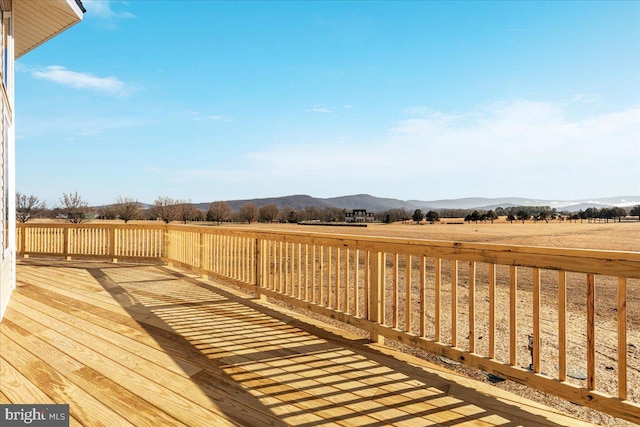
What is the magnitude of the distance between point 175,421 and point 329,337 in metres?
1.61

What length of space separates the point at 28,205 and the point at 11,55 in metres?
22.3

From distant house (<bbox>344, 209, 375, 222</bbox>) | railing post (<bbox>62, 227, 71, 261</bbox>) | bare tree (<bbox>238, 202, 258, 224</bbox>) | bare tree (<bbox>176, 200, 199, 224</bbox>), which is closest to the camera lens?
railing post (<bbox>62, 227, 71, 261</bbox>)

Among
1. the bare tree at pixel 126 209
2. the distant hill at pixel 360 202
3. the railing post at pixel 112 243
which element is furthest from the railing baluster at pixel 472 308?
the distant hill at pixel 360 202

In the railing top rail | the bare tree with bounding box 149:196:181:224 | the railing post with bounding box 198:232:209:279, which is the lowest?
the railing post with bounding box 198:232:209:279

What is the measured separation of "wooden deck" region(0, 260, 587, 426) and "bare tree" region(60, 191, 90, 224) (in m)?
25.2

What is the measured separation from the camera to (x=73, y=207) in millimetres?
24719

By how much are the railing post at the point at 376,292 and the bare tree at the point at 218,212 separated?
50355 mm

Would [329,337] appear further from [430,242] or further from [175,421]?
[175,421]

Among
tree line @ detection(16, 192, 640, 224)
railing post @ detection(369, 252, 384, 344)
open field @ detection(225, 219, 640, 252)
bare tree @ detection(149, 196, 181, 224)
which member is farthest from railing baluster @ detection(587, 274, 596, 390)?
bare tree @ detection(149, 196, 181, 224)

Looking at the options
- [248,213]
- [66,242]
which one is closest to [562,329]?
[66,242]

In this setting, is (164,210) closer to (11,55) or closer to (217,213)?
(217,213)

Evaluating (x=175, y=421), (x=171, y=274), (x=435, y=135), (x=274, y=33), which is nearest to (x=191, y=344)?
(x=175, y=421)

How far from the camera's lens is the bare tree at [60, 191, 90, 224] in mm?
24359

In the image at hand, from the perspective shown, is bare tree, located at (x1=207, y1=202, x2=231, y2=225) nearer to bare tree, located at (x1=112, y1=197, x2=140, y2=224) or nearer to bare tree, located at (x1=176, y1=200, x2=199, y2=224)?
bare tree, located at (x1=176, y1=200, x2=199, y2=224)
